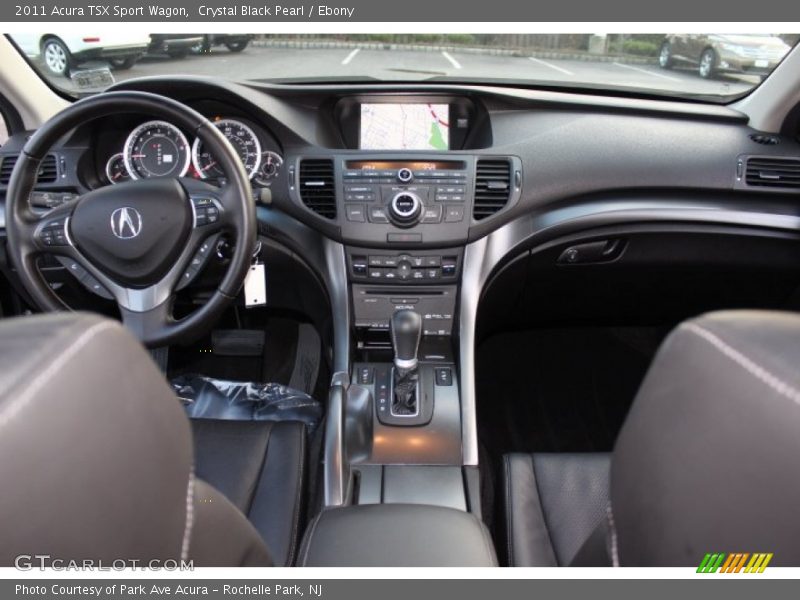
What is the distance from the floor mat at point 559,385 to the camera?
2.51 meters

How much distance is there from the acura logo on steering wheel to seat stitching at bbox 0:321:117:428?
1079 mm

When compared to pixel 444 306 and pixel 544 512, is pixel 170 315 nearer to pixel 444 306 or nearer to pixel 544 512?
pixel 444 306

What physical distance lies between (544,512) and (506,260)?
919 mm

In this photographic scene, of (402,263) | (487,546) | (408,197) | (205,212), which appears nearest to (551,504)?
(487,546)

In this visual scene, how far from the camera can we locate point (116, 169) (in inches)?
81.6

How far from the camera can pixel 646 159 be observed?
2045 mm

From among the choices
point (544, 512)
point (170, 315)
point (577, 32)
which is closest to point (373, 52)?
point (577, 32)

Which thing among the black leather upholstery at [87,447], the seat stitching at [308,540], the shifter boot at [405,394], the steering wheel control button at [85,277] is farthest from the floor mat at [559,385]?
the black leather upholstery at [87,447]

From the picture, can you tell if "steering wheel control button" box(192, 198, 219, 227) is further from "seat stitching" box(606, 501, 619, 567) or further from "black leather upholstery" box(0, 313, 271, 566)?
"seat stitching" box(606, 501, 619, 567)

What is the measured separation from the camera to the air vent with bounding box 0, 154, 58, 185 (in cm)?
199

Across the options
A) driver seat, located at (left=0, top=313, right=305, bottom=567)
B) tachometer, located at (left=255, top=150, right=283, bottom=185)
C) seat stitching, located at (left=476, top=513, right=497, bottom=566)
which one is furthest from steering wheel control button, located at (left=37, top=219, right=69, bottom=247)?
seat stitching, located at (left=476, top=513, right=497, bottom=566)

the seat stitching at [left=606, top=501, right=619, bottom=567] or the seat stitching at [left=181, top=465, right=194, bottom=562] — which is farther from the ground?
the seat stitching at [left=181, top=465, right=194, bottom=562]

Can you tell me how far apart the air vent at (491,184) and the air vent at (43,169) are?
136 centimetres

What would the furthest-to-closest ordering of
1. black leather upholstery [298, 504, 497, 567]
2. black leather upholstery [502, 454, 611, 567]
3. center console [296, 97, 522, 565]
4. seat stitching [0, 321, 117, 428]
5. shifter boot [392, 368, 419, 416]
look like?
shifter boot [392, 368, 419, 416] → center console [296, 97, 522, 565] → black leather upholstery [502, 454, 611, 567] → black leather upholstery [298, 504, 497, 567] → seat stitching [0, 321, 117, 428]
